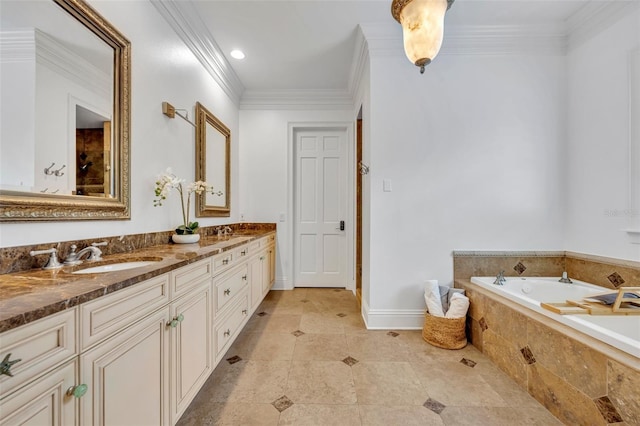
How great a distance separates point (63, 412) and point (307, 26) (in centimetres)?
287

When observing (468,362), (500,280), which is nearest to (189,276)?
(468,362)

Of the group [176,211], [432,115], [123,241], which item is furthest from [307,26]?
[123,241]

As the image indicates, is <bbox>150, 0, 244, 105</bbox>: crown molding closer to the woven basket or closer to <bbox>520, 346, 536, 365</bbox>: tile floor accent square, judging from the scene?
the woven basket

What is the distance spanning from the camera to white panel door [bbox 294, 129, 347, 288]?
372cm

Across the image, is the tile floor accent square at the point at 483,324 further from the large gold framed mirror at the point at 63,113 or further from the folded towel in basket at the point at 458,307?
the large gold framed mirror at the point at 63,113

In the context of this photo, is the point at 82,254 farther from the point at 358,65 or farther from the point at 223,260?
the point at 358,65

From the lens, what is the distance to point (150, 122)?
1.78 m

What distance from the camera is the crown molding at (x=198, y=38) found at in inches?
77.2

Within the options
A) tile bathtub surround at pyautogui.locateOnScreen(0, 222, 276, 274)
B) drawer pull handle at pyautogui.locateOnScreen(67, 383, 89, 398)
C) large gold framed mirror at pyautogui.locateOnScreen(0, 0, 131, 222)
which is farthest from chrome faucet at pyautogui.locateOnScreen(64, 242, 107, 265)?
drawer pull handle at pyautogui.locateOnScreen(67, 383, 89, 398)

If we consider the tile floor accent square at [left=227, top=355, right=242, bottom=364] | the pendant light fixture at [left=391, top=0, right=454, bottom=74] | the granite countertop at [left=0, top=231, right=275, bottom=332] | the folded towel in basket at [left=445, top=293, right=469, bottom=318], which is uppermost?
the pendant light fixture at [left=391, top=0, right=454, bottom=74]

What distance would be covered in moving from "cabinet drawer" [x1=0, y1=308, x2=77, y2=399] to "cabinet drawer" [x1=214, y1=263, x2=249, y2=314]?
917mm

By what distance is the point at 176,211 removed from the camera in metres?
2.10

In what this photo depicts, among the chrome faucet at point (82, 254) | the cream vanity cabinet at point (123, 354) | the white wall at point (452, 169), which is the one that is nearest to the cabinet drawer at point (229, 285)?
the cream vanity cabinet at point (123, 354)

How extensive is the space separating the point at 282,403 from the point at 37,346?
1250 millimetres
